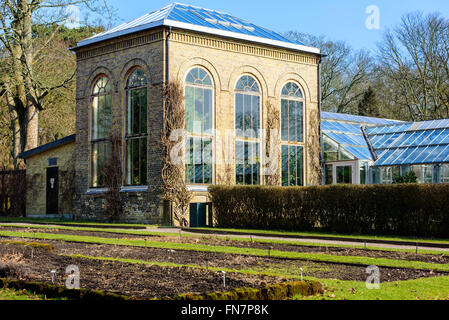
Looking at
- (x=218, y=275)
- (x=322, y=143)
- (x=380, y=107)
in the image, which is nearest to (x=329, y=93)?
(x=380, y=107)

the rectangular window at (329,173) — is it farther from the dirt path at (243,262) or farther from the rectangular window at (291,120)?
the dirt path at (243,262)

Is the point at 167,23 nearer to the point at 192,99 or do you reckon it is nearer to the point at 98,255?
the point at 192,99

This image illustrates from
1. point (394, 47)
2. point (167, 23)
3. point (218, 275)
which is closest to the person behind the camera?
point (218, 275)

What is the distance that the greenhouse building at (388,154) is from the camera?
28.1 m

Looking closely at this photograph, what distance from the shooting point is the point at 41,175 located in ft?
101

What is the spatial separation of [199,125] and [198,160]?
154 centimetres

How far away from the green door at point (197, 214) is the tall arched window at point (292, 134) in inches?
247

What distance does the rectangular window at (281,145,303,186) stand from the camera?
29433mm

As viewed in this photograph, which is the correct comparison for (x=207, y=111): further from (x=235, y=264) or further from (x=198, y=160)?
(x=235, y=264)

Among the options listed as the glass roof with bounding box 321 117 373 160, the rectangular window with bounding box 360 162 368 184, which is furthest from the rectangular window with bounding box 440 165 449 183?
the glass roof with bounding box 321 117 373 160

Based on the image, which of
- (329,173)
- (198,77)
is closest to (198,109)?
(198,77)

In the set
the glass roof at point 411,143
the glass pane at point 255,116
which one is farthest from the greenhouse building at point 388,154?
the glass pane at point 255,116

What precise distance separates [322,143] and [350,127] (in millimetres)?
4182
